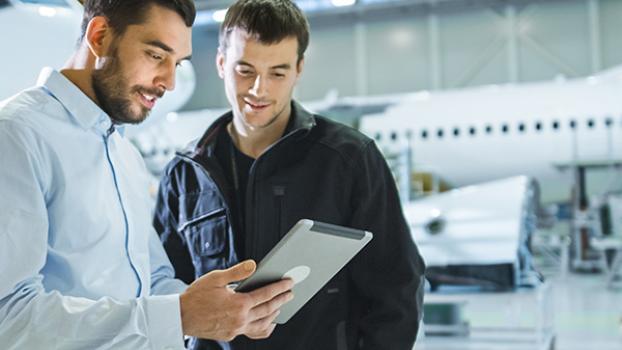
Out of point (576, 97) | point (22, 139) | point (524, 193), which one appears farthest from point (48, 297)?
point (576, 97)

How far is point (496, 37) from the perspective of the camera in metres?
21.6

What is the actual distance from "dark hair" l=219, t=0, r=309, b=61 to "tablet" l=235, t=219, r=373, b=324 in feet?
2.47

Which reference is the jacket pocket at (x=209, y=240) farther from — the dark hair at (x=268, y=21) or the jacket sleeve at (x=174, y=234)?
the dark hair at (x=268, y=21)

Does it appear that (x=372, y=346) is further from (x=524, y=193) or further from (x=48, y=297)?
(x=524, y=193)

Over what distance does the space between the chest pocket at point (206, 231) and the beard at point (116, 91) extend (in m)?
0.52

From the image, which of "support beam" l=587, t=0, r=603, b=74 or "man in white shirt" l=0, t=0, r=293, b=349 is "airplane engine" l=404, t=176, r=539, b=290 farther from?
"support beam" l=587, t=0, r=603, b=74

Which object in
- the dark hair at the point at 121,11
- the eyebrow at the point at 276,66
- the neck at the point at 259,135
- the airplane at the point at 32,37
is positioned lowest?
the neck at the point at 259,135

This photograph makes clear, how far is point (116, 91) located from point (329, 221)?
791 mm

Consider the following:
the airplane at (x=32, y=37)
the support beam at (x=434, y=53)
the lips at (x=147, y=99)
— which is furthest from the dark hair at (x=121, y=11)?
the support beam at (x=434, y=53)

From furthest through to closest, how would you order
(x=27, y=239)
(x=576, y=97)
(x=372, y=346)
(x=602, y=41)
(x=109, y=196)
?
(x=602, y=41)
(x=576, y=97)
(x=372, y=346)
(x=109, y=196)
(x=27, y=239)

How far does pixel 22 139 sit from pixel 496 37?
21.7m

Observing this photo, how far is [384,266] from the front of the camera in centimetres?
214

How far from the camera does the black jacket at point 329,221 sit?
211cm

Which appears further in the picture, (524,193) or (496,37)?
(496,37)
